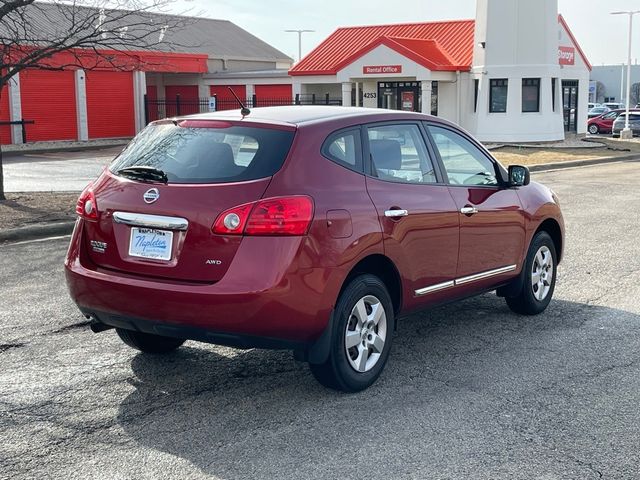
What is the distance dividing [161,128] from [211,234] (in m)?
1.11

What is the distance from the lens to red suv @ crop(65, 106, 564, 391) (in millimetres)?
4836

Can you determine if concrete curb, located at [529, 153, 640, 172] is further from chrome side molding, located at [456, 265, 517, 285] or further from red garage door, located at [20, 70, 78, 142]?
red garage door, located at [20, 70, 78, 142]

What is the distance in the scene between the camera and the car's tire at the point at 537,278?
717 centimetres

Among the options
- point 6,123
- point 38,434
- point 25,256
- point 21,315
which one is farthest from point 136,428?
point 6,123

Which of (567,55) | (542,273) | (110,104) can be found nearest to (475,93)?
(567,55)

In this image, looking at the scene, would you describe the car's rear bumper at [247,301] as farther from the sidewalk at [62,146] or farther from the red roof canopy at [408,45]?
the red roof canopy at [408,45]

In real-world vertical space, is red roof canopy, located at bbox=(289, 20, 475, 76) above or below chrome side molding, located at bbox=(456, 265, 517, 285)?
above

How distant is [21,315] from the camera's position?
7.27 metres

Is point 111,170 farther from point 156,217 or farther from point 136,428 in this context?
point 136,428

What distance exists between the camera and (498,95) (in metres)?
37.8

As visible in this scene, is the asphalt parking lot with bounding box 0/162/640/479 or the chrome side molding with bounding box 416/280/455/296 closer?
the asphalt parking lot with bounding box 0/162/640/479

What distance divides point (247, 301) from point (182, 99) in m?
44.9

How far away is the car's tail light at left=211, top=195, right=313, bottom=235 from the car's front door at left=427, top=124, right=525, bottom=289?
1.77 meters

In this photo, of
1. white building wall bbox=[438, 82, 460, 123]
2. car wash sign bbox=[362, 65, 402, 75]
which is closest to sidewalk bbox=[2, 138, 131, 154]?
car wash sign bbox=[362, 65, 402, 75]
